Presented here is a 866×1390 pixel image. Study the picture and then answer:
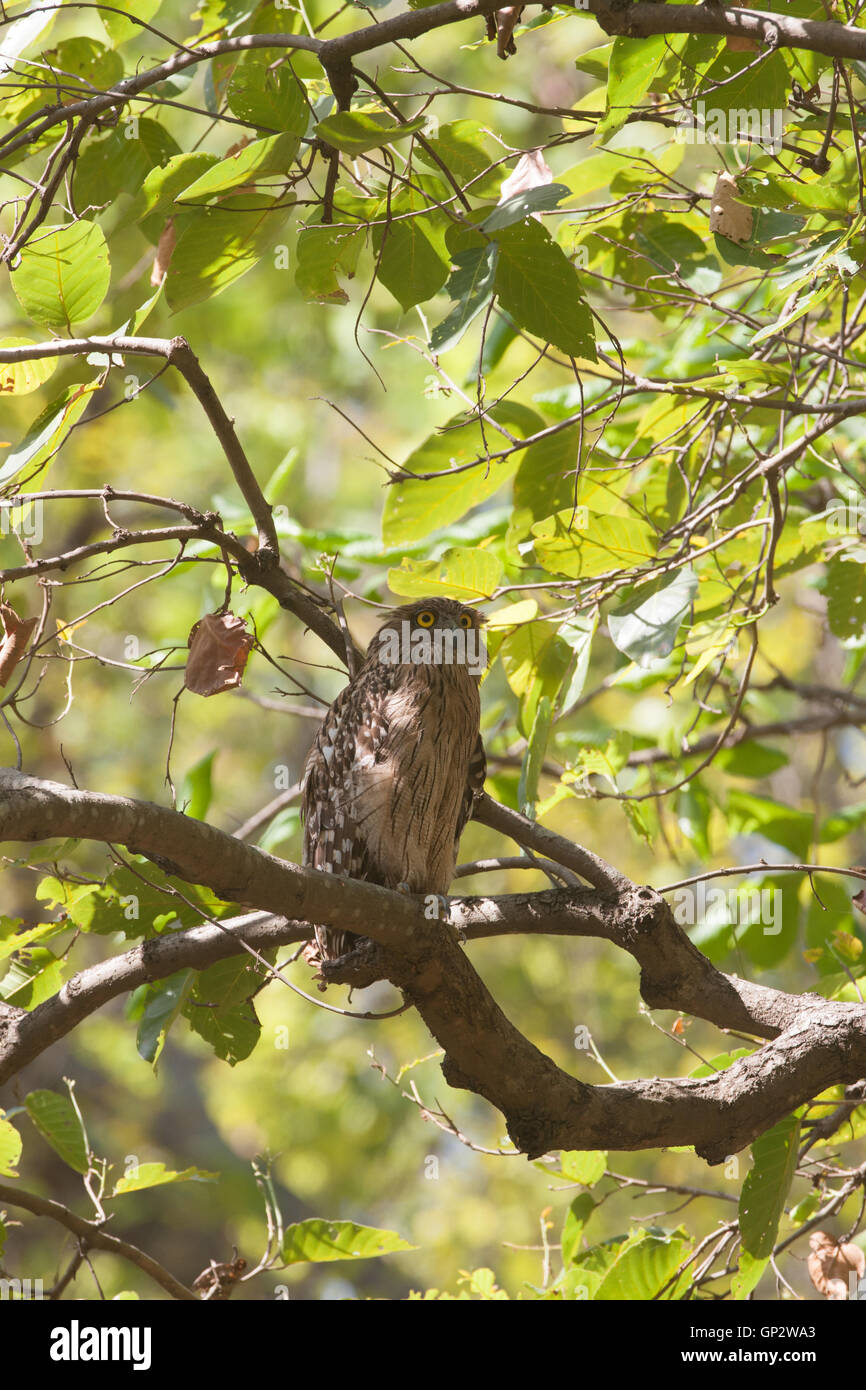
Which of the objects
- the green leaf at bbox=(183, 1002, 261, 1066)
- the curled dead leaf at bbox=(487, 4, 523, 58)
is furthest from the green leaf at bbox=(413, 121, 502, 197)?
the green leaf at bbox=(183, 1002, 261, 1066)

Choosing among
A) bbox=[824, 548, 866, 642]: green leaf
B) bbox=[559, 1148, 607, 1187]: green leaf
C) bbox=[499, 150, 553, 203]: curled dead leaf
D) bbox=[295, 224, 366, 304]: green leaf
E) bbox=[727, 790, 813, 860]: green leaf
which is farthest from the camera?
bbox=[727, 790, 813, 860]: green leaf

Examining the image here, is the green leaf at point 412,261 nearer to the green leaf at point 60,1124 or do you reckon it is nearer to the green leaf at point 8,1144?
the green leaf at point 8,1144

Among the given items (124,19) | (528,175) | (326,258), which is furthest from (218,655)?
(124,19)

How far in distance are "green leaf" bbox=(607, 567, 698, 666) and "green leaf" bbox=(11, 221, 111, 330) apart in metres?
1.06

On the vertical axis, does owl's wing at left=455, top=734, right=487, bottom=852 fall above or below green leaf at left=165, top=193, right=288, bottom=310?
below

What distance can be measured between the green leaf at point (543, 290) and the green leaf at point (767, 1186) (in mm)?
1502

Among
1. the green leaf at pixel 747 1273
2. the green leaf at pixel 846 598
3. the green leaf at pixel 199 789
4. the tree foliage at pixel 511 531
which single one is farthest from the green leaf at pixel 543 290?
the green leaf at pixel 747 1273

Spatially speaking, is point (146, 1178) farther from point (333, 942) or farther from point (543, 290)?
point (543, 290)

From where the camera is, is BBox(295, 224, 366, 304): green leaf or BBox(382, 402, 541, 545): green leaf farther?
BBox(382, 402, 541, 545): green leaf

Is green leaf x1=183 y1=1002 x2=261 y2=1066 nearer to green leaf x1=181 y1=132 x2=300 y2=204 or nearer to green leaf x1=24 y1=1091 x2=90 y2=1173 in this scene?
green leaf x1=24 y1=1091 x2=90 y2=1173

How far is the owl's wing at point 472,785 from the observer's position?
2.72 meters

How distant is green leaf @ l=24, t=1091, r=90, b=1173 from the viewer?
262cm

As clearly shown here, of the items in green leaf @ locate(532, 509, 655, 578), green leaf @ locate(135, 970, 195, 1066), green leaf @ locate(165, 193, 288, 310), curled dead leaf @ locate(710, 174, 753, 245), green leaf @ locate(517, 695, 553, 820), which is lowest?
green leaf @ locate(135, 970, 195, 1066)

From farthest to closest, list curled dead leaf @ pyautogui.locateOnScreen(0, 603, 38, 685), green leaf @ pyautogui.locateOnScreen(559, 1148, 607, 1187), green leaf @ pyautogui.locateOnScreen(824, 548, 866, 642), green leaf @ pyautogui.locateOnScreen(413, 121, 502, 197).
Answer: green leaf @ pyautogui.locateOnScreen(824, 548, 866, 642) < green leaf @ pyautogui.locateOnScreen(559, 1148, 607, 1187) < green leaf @ pyautogui.locateOnScreen(413, 121, 502, 197) < curled dead leaf @ pyautogui.locateOnScreen(0, 603, 38, 685)
